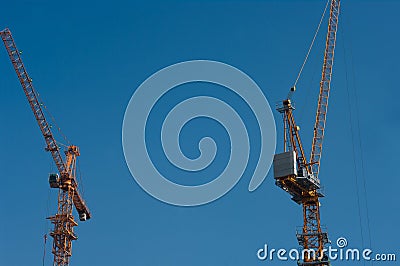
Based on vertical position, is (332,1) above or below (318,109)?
above

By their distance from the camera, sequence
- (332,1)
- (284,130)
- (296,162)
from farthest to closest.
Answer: (332,1) → (284,130) → (296,162)

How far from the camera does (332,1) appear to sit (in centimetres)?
16262

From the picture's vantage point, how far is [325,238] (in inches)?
5704

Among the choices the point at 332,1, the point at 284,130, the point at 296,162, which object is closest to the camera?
the point at 296,162

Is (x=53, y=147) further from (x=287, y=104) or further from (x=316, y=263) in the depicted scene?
(x=316, y=263)

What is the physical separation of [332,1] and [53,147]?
70.4 metres

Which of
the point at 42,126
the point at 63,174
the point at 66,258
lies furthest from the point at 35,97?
the point at 66,258

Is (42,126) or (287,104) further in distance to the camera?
(42,126)

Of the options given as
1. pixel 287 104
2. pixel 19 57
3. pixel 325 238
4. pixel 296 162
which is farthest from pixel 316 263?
pixel 19 57

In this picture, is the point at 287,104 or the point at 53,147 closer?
the point at 287,104

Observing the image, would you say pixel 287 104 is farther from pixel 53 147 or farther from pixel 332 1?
pixel 53 147

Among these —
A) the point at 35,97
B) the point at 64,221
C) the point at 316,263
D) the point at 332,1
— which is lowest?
the point at 316,263

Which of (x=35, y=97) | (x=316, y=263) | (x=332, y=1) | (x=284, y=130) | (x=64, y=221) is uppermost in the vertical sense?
(x=332, y=1)

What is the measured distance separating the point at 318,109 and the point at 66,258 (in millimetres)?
64246
